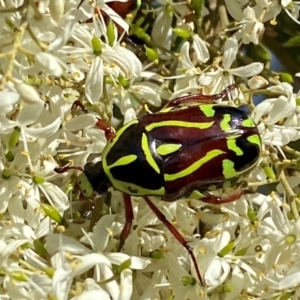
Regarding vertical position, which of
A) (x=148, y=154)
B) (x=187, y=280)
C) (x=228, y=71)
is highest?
(x=228, y=71)

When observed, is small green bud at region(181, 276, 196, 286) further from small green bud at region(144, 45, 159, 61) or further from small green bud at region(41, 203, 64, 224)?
small green bud at region(144, 45, 159, 61)

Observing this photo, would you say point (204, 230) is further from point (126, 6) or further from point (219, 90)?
Result: point (126, 6)

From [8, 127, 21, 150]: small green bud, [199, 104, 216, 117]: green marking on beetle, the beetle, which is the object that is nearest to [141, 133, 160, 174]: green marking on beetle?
the beetle

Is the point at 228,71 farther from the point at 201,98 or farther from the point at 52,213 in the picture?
the point at 52,213

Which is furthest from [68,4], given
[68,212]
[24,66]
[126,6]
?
[68,212]

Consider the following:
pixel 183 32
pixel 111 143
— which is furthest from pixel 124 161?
pixel 183 32

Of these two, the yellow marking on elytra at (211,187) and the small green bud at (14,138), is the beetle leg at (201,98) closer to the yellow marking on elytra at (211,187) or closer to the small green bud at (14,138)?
the yellow marking on elytra at (211,187)

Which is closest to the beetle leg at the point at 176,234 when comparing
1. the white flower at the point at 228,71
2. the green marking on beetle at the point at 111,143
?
the green marking on beetle at the point at 111,143
